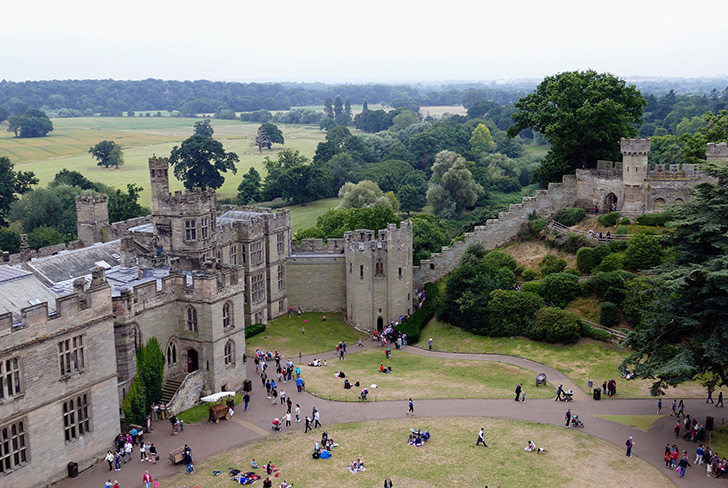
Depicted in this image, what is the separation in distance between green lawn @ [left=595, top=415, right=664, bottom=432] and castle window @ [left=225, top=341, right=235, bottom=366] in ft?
94.0

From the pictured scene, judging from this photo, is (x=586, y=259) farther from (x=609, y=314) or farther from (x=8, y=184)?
(x=8, y=184)

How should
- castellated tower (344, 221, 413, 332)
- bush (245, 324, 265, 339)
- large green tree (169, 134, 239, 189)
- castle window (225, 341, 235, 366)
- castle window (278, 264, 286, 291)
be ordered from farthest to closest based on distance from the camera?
large green tree (169, 134, 239, 189) < castle window (278, 264, 286, 291) < castellated tower (344, 221, 413, 332) < bush (245, 324, 265, 339) < castle window (225, 341, 235, 366)

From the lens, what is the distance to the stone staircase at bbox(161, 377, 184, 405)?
175 ft

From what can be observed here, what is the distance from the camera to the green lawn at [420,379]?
2228 inches

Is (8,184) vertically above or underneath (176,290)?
above

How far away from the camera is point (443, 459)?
46.1 metres

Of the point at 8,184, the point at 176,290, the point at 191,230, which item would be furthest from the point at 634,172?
the point at 8,184

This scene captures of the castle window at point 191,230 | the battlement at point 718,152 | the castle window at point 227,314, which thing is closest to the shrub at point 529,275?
the battlement at point 718,152

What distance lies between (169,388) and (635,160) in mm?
52285

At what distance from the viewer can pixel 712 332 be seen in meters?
46.7

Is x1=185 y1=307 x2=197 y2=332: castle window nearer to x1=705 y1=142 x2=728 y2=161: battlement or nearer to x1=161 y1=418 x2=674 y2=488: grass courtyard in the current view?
x1=161 y1=418 x2=674 y2=488: grass courtyard

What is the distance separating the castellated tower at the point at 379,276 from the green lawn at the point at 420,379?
821cm

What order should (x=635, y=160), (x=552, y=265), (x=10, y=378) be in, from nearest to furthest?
(x=10, y=378) < (x=635, y=160) < (x=552, y=265)

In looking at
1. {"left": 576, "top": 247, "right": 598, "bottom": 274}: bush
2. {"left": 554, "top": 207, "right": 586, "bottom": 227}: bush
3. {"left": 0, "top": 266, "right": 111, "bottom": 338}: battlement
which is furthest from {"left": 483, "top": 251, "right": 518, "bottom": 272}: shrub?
{"left": 0, "top": 266, "right": 111, "bottom": 338}: battlement
